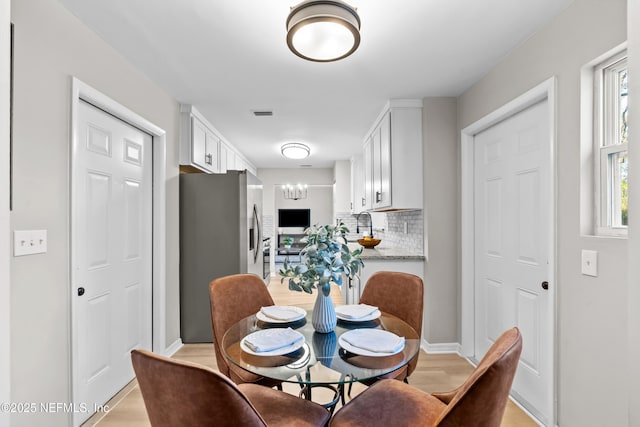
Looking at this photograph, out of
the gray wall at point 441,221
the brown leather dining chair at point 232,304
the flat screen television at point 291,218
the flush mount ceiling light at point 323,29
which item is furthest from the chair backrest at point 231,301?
the flat screen television at point 291,218

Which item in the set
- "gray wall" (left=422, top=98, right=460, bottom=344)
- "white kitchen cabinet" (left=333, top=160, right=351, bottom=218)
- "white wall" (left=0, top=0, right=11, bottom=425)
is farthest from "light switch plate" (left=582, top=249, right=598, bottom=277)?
"white kitchen cabinet" (left=333, top=160, right=351, bottom=218)

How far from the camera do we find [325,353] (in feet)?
4.31

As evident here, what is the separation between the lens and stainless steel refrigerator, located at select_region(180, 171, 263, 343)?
3.19 meters

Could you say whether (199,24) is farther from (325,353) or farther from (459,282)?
(459,282)

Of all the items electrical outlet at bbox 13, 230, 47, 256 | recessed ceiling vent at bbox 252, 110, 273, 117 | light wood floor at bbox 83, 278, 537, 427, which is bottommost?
light wood floor at bbox 83, 278, 537, 427

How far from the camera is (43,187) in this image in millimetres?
1579

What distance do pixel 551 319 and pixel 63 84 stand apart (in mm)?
2915

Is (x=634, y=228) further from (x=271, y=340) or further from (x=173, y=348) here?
(x=173, y=348)

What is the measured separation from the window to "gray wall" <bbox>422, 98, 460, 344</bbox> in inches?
54.7

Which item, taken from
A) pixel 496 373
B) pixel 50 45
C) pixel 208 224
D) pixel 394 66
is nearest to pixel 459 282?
pixel 394 66

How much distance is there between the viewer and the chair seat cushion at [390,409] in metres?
1.23

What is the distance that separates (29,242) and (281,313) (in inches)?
47.8

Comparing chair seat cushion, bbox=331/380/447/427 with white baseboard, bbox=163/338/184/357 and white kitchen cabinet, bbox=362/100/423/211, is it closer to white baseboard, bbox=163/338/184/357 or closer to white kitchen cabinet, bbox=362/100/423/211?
white kitchen cabinet, bbox=362/100/423/211

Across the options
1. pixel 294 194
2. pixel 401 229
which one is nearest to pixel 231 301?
pixel 401 229
